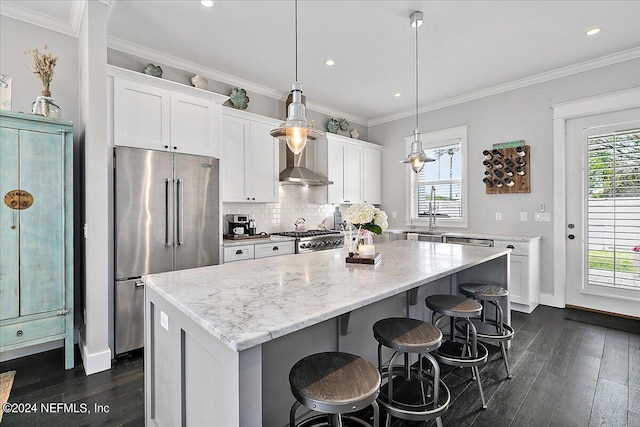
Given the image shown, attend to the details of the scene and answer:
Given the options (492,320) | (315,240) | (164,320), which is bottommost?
(492,320)

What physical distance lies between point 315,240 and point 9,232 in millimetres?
2993

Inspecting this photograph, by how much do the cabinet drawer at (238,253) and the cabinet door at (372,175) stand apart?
2628mm

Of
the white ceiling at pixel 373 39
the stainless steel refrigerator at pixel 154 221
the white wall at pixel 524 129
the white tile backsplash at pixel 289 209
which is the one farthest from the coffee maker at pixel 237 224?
the white wall at pixel 524 129

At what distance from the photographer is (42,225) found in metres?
2.43

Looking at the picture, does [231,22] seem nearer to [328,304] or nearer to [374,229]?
[374,229]

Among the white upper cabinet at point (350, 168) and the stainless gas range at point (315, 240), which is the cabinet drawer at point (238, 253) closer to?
the stainless gas range at point (315, 240)

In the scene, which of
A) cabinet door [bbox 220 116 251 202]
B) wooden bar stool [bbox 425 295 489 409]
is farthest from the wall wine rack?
cabinet door [bbox 220 116 251 202]

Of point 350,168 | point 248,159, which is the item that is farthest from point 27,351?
point 350,168

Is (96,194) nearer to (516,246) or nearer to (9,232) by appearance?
(9,232)

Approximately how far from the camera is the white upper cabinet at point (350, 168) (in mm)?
5023

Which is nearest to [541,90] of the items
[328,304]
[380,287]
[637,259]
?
[637,259]

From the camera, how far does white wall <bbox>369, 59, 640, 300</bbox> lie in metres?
3.73

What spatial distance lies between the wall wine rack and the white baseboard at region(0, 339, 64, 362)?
542 cm

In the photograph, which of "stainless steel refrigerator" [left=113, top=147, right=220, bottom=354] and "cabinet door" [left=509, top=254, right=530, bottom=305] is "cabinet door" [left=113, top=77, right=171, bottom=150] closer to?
"stainless steel refrigerator" [left=113, top=147, right=220, bottom=354]
